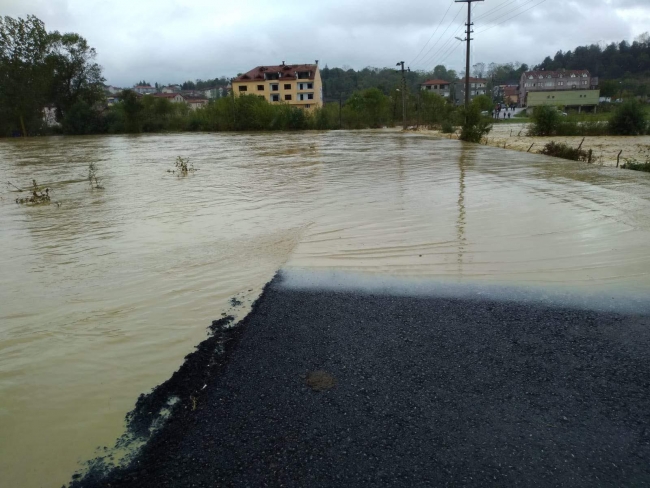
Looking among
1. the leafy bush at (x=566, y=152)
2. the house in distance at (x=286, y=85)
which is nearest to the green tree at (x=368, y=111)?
the house in distance at (x=286, y=85)

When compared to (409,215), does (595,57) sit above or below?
above

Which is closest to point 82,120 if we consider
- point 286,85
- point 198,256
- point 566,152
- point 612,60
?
point 286,85

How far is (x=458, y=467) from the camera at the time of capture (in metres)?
2.76

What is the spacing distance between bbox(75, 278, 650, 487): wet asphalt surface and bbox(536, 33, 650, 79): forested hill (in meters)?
143

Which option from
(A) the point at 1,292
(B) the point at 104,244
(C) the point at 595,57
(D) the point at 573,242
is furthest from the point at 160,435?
(C) the point at 595,57

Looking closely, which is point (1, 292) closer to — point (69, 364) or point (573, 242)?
point (69, 364)

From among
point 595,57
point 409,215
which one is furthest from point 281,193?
point 595,57

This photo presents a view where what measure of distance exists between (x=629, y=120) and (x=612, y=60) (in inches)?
4697

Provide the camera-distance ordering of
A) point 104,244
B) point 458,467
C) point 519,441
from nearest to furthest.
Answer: point 458,467 → point 519,441 → point 104,244

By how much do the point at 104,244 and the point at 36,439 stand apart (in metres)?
5.62

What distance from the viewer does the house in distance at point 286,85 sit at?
96.6m

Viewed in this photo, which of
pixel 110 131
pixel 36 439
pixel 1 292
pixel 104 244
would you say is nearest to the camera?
pixel 36 439

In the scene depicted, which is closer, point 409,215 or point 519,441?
point 519,441

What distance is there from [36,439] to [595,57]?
172023 millimetres
